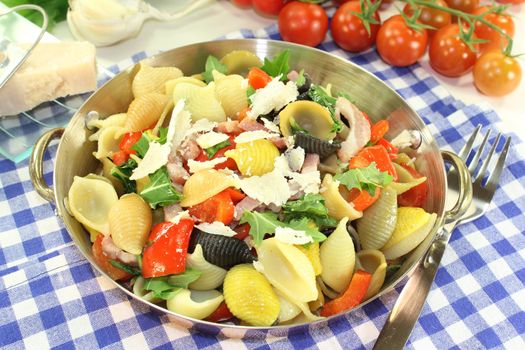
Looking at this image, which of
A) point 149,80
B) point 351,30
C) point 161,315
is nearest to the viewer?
point 161,315

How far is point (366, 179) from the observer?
139 centimetres

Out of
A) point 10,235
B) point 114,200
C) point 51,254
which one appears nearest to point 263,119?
point 114,200

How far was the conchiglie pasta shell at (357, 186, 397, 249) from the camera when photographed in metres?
1.41

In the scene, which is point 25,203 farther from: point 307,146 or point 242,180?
point 307,146

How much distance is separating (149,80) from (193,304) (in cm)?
70

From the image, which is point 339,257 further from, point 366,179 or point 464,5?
point 464,5

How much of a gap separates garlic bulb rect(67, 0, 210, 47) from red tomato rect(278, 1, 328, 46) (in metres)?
0.50

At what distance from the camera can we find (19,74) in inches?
69.2

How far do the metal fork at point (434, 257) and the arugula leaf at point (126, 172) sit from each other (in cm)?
71

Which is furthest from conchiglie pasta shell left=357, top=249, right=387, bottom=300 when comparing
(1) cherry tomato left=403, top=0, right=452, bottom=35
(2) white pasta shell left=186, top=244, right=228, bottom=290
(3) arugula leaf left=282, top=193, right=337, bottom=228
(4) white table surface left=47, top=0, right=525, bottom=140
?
(1) cherry tomato left=403, top=0, right=452, bottom=35

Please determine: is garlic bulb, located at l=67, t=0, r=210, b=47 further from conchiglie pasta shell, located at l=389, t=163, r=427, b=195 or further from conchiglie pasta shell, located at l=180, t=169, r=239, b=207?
conchiglie pasta shell, located at l=389, t=163, r=427, b=195

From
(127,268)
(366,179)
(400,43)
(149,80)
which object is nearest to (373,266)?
(366,179)

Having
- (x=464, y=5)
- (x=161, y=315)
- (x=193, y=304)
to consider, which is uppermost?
(x=464, y=5)

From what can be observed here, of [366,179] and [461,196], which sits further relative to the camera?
[461,196]
